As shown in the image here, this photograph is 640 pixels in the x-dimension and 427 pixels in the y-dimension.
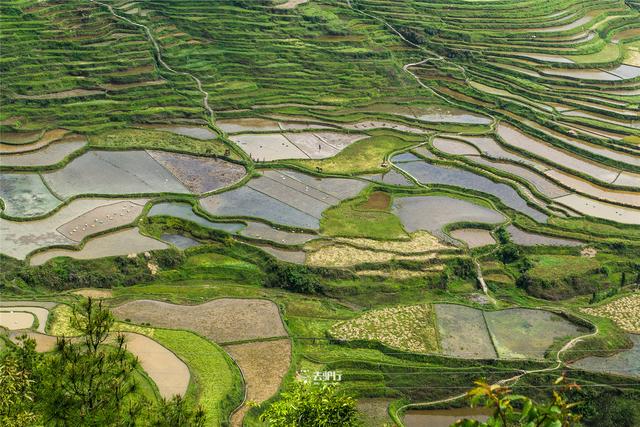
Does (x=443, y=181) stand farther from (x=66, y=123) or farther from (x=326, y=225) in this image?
(x=66, y=123)

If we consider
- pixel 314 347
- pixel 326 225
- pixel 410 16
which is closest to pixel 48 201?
pixel 326 225

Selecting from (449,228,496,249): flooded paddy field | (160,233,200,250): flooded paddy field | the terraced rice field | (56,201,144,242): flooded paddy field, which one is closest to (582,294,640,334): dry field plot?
the terraced rice field

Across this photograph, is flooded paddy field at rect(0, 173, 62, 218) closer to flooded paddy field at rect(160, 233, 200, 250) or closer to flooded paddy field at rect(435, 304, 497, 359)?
flooded paddy field at rect(160, 233, 200, 250)

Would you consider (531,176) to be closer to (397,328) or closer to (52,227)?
(397,328)

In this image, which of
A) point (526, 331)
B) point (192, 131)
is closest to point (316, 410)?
point (526, 331)

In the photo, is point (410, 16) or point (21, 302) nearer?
point (21, 302)

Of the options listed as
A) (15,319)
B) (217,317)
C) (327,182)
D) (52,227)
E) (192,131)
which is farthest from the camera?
(192,131)
